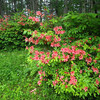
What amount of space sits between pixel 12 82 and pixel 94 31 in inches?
112

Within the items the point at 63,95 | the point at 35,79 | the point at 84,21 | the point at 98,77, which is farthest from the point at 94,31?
the point at 35,79

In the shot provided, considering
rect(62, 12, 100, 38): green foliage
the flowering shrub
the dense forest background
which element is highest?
the dense forest background

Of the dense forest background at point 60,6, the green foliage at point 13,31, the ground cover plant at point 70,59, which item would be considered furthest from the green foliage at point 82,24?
the green foliage at point 13,31

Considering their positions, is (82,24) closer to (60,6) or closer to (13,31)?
(13,31)

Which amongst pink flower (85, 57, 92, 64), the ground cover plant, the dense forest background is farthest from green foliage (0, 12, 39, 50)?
pink flower (85, 57, 92, 64)

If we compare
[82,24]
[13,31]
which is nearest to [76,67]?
[82,24]

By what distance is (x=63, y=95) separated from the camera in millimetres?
2652

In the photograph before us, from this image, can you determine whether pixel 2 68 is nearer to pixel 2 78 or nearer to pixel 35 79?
pixel 2 78

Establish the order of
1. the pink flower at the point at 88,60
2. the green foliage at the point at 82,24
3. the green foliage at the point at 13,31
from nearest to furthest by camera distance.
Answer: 1. the pink flower at the point at 88,60
2. the green foliage at the point at 82,24
3. the green foliage at the point at 13,31

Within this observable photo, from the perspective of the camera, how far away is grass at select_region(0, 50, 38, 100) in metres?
2.92

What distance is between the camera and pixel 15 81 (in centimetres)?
344

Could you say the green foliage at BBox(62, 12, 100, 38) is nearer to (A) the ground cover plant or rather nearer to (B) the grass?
(A) the ground cover plant

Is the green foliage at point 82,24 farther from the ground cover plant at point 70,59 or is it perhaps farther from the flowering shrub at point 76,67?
the flowering shrub at point 76,67

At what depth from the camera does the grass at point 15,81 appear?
292 cm
